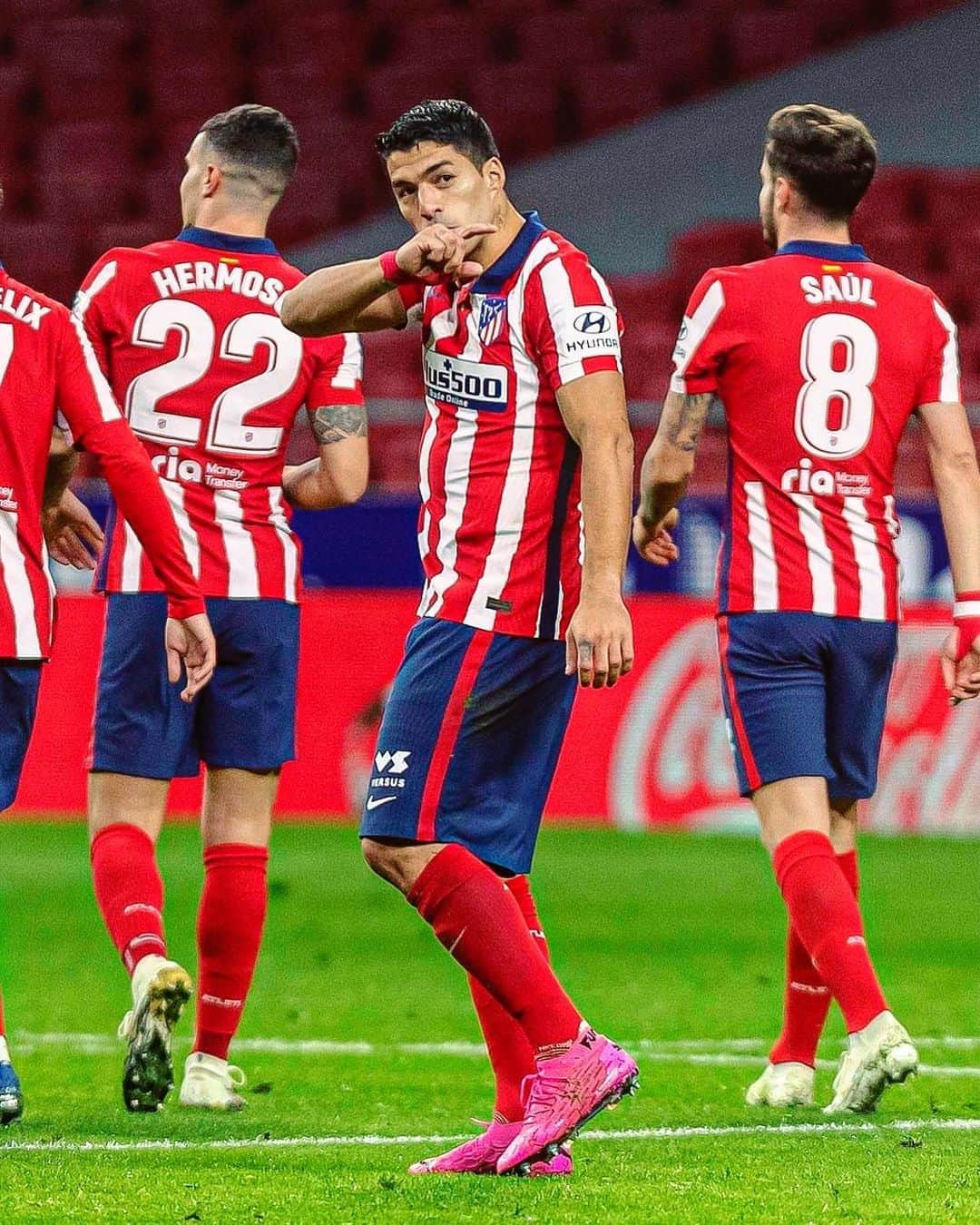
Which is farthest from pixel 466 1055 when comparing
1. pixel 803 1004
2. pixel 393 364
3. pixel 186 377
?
pixel 393 364

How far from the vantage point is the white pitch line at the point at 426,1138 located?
162 inches

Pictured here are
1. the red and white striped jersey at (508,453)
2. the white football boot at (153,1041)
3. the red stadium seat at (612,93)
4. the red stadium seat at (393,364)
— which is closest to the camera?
the red and white striped jersey at (508,453)

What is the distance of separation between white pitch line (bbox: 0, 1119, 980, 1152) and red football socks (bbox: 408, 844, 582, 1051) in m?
0.55

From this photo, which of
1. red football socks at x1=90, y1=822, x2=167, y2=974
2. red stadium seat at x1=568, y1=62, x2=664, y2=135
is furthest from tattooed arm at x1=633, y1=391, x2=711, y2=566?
red stadium seat at x1=568, y1=62, x2=664, y2=135

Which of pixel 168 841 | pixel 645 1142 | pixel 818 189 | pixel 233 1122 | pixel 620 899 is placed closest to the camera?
pixel 645 1142

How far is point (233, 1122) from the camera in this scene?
4527 mm

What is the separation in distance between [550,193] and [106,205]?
3.45m

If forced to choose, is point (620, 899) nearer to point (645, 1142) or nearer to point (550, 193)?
point (645, 1142)

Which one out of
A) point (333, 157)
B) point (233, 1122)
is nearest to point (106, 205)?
point (333, 157)

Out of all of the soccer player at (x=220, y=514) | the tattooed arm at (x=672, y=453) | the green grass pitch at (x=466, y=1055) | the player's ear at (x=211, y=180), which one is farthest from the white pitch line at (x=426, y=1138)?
the player's ear at (x=211, y=180)

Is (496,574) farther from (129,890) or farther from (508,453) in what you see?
(129,890)

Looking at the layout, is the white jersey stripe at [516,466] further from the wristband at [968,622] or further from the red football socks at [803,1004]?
the red football socks at [803,1004]

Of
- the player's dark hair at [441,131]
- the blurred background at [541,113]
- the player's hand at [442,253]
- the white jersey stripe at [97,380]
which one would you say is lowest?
the white jersey stripe at [97,380]

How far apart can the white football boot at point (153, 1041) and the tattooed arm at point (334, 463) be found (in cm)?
138
